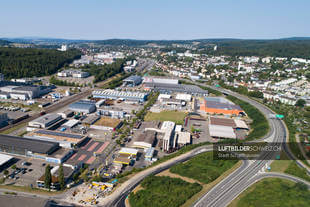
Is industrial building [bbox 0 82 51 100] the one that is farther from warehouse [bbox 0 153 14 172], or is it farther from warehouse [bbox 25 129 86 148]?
warehouse [bbox 0 153 14 172]

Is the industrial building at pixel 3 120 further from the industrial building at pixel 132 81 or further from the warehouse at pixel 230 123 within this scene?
the industrial building at pixel 132 81

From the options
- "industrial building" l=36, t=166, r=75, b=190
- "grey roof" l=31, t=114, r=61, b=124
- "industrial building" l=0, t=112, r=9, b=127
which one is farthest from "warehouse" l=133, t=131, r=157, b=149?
"industrial building" l=0, t=112, r=9, b=127

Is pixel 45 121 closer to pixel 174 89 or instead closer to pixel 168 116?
pixel 168 116

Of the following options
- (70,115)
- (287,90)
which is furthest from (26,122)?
(287,90)

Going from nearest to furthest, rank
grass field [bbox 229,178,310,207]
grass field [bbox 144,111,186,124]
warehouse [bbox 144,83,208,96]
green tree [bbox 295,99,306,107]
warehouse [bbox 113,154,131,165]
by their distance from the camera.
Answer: grass field [bbox 229,178,310,207], warehouse [bbox 113,154,131,165], grass field [bbox 144,111,186,124], green tree [bbox 295,99,306,107], warehouse [bbox 144,83,208,96]

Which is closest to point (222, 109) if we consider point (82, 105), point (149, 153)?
point (149, 153)

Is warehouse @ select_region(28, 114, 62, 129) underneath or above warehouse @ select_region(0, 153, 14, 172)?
above
